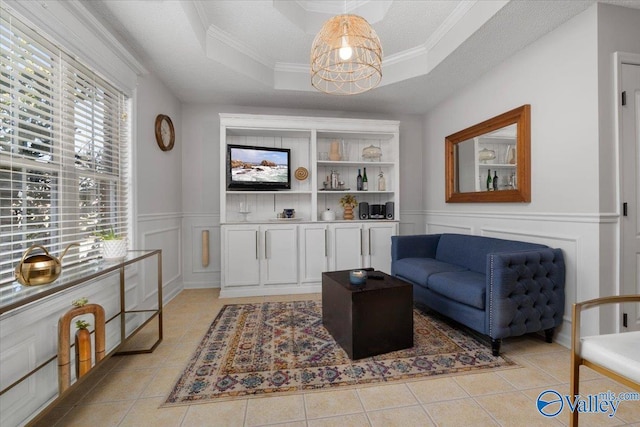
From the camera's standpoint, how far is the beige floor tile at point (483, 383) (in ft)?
5.89

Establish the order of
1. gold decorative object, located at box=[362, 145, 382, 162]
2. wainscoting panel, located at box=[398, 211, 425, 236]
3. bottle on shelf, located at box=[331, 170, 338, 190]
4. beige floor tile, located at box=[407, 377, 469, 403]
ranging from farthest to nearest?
wainscoting panel, located at box=[398, 211, 425, 236] → bottle on shelf, located at box=[331, 170, 338, 190] → gold decorative object, located at box=[362, 145, 382, 162] → beige floor tile, located at box=[407, 377, 469, 403]

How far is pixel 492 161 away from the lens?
10.7 ft

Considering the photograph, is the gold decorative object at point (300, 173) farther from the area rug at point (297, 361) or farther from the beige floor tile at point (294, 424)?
the beige floor tile at point (294, 424)

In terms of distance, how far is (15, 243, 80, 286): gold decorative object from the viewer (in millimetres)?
1355

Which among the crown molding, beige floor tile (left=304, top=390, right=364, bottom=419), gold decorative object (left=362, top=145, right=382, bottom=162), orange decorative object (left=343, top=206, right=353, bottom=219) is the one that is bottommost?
beige floor tile (left=304, top=390, right=364, bottom=419)

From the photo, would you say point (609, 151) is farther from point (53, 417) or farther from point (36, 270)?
point (53, 417)

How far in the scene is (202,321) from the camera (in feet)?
9.71

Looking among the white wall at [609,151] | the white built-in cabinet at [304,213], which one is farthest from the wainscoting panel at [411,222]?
the white wall at [609,151]

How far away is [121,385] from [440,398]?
200 centimetres

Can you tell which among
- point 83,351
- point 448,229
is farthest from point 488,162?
point 83,351

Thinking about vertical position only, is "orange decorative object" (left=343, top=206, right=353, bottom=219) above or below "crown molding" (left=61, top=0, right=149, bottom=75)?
below

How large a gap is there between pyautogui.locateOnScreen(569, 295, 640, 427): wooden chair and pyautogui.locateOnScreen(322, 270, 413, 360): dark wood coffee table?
3.40ft

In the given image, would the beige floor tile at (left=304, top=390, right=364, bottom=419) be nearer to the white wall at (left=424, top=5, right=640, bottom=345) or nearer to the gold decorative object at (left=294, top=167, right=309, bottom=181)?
the white wall at (left=424, top=5, right=640, bottom=345)

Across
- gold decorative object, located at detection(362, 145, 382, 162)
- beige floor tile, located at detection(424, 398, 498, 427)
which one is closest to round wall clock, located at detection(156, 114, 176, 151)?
gold decorative object, located at detection(362, 145, 382, 162)
